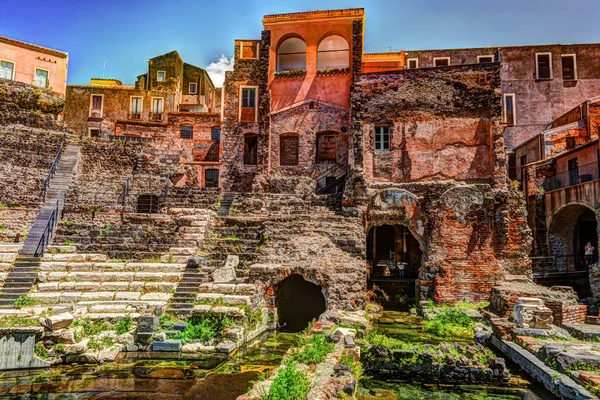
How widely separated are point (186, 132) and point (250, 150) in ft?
20.3

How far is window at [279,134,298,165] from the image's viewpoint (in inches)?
940

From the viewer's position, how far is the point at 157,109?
36000 millimetres

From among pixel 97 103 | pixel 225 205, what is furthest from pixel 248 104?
pixel 97 103

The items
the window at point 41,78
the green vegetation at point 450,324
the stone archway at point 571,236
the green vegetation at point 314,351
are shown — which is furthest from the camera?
the window at point 41,78

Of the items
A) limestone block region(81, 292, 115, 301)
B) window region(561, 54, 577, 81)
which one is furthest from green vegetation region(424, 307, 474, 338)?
window region(561, 54, 577, 81)

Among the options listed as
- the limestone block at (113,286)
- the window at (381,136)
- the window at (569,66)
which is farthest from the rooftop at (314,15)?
the limestone block at (113,286)

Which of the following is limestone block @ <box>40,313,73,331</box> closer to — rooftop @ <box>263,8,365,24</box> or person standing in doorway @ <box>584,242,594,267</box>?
rooftop @ <box>263,8,365,24</box>

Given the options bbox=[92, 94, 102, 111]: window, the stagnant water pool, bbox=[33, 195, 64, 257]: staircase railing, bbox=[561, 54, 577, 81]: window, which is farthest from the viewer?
bbox=[92, 94, 102, 111]: window

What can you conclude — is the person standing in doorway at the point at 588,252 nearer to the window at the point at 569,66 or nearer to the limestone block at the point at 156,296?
the window at the point at 569,66

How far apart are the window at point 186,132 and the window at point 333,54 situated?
1018 cm

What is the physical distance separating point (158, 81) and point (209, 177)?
49.8 feet

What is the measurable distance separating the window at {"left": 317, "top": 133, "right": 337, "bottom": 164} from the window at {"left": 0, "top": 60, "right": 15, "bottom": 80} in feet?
80.7

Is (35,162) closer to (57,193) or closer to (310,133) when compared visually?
(57,193)

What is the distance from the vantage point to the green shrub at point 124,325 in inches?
387
